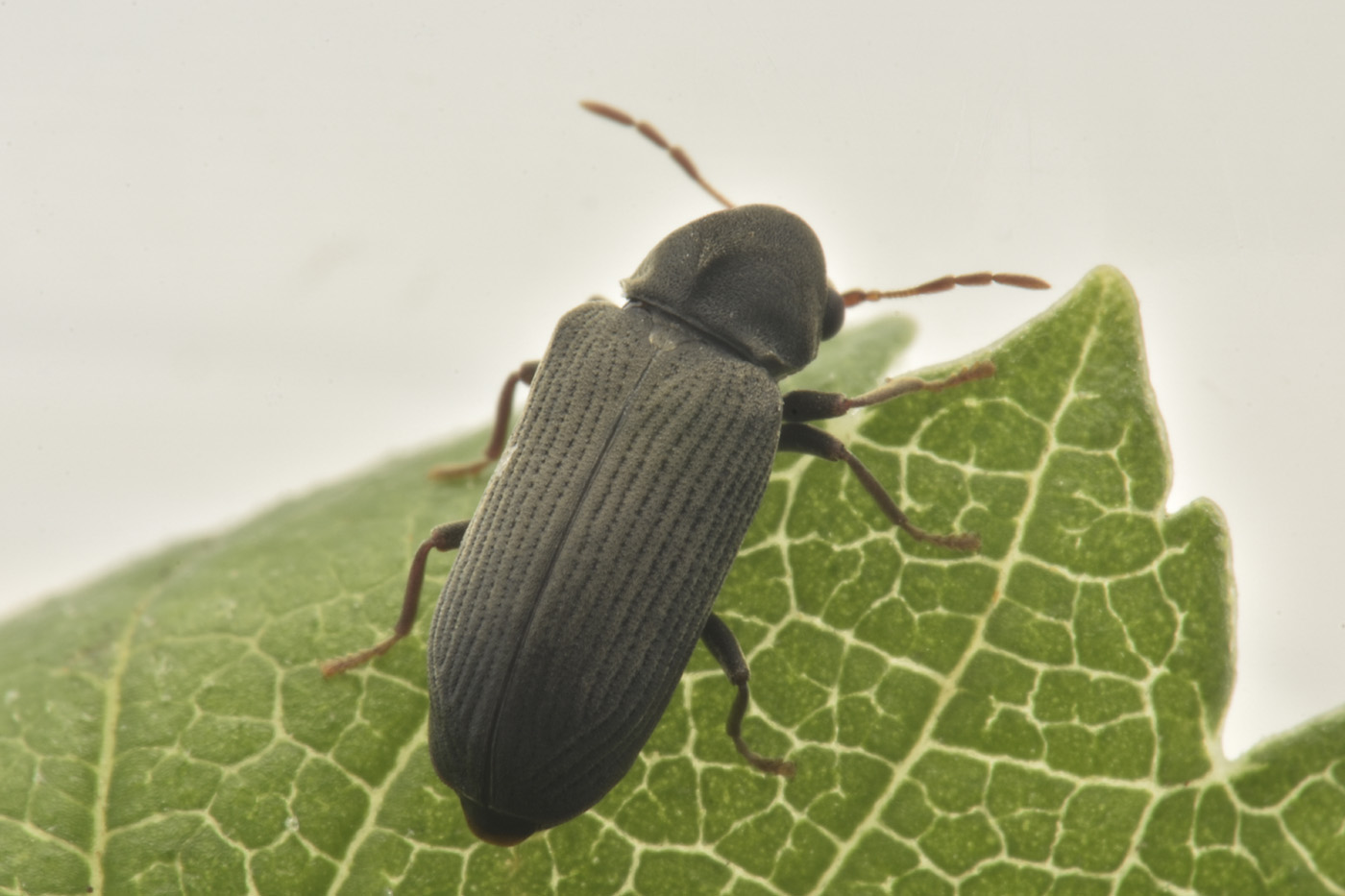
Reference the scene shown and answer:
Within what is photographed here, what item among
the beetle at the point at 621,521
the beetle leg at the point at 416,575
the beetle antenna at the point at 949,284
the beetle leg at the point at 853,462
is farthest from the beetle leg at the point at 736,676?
the beetle antenna at the point at 949,284

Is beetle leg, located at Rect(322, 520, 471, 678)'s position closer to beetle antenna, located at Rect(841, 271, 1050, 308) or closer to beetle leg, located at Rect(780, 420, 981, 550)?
beetle leg, located at Rect(780, 420, 981, 550)

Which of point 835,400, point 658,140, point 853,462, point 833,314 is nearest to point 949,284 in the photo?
point 833,314

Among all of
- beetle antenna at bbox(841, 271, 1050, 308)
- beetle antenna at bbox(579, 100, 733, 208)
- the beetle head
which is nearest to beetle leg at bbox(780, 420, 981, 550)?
the beetle head

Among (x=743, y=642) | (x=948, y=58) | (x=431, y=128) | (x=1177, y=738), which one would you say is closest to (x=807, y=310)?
(x=743, y=642)

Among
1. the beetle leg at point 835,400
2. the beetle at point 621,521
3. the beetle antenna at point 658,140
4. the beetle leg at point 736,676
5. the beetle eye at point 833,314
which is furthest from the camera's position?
the beetle antenna at point 658,140

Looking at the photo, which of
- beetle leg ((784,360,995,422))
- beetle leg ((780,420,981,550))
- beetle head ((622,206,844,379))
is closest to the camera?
beetle leg ((780,420,981,550))

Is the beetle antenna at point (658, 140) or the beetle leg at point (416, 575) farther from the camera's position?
the beetle antenna at point (658, 140)

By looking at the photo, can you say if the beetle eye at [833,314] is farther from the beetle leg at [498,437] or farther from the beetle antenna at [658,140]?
the beetle leg at [498,437]
